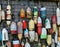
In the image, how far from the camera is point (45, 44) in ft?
7.83

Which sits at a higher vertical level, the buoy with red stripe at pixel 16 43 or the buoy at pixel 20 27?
the buoy at pixel 20 27

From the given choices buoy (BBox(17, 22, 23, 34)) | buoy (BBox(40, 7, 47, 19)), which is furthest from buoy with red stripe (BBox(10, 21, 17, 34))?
buoy (BBox(40, 7, 47, 19))

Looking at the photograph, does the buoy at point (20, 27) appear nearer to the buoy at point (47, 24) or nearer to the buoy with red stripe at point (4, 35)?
the buoy with red stripe at point (4, 35)

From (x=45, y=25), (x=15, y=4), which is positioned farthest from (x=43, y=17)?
(x=15, y=4)

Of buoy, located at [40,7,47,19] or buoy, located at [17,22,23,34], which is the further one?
buoy, located at [40,7,47,19]

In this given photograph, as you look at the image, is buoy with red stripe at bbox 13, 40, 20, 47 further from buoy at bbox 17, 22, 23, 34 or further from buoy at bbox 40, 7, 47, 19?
buoy at bbox 40, 7, 47, 19

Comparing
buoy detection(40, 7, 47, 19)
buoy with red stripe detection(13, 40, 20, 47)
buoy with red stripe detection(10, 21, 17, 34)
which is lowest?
buoy with red stripe detection(13, 40, 20, 47)

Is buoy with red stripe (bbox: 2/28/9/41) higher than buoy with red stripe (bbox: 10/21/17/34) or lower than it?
lower

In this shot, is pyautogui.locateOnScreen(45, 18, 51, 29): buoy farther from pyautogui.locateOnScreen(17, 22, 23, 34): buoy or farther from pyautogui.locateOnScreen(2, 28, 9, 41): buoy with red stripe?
pyautogui.locateOnScreen(2, 28, 9, 41): buoy with red stripe

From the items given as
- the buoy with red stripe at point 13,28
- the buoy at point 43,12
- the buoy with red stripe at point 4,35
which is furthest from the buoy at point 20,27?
the buoy at point 43,12

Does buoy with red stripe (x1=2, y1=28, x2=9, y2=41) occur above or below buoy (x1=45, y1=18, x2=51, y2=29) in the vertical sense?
below

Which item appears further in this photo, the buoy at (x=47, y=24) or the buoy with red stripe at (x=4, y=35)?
the buoy at (x=47, y=24)

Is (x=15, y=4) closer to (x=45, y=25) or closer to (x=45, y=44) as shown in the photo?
(x=45, y=25)

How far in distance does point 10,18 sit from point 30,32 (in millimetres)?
332
